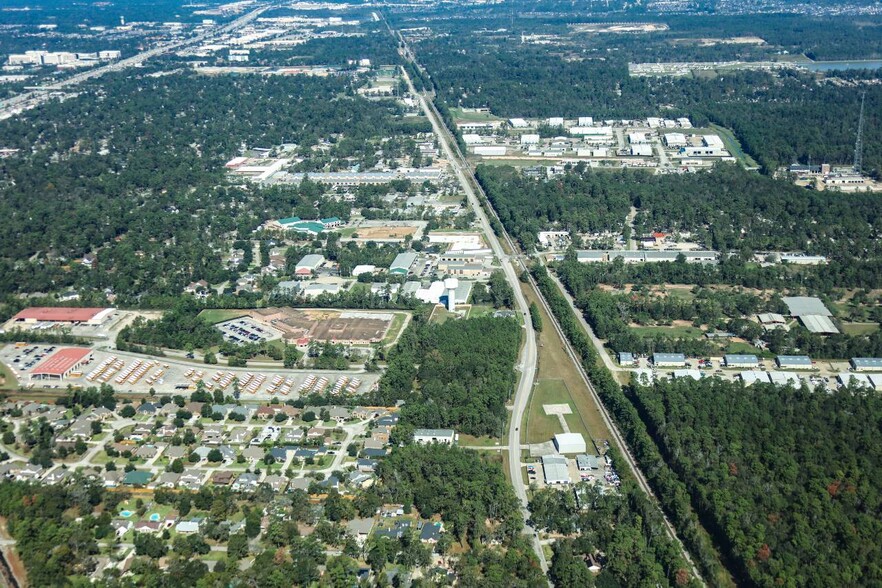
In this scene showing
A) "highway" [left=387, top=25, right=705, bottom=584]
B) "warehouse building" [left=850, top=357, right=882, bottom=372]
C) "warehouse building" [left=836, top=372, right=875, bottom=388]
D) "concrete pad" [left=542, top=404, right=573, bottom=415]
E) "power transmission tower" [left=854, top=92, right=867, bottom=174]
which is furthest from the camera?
"power transmission tower" [left=854, top=92, right=867, bottom=174]

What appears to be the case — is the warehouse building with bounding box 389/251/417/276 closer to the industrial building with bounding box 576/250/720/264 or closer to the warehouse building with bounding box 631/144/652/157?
the industrial building with bounding box 576/250/720/264

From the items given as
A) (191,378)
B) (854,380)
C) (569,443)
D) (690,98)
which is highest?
(690,98)

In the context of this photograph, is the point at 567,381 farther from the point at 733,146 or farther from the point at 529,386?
the point at 733,146

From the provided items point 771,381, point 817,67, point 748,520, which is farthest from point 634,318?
point 817,67

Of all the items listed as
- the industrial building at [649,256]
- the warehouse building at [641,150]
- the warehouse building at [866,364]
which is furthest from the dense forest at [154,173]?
the warehouse building at [866,364]

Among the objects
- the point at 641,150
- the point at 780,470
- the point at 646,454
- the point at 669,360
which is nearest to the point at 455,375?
the point at 646,454

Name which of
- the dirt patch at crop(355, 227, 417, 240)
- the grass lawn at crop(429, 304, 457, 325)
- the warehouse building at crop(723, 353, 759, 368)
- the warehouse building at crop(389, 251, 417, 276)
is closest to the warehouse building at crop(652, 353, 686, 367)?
the warehouse building at crop(723, 353, 759, 368)
